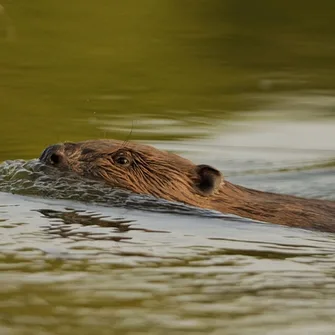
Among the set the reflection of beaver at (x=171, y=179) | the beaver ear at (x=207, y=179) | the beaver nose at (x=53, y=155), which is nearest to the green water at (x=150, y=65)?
the beaver nose at (x=53, y=155)

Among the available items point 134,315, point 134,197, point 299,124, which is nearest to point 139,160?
point 134,197

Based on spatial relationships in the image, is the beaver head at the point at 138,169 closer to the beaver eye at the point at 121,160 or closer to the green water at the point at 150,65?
the beaver eye at the point at 121,160

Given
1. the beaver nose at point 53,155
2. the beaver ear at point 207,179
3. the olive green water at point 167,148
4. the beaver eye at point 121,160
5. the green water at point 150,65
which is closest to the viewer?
the olive green water at point 167,148

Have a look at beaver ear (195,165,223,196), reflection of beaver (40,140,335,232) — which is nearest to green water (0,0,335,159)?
reflection of beaver (40,140,335,232)

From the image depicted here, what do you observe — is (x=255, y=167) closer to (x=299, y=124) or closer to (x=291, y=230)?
(x=299, y=124)

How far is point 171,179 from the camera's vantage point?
7633 millimetres

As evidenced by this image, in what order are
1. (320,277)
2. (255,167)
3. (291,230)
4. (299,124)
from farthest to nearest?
(299,124), (255,167), (291,230), (320,277)

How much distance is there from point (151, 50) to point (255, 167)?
4777 mm

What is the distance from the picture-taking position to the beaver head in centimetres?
747

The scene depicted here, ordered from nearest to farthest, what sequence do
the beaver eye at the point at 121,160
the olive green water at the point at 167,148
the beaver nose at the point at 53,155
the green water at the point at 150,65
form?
the olive green water at the point at 167,148 < the beaver nose at the point at 53,155 < the beaver eye at the point at 121,160 < the green water at the point at 150,65

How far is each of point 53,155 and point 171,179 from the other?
778 mm

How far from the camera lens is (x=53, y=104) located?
1133 cm

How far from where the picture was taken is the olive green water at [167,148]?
5094mm

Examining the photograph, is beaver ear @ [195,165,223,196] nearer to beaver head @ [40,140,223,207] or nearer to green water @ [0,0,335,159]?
beaver head @ [40,140,223,207]
